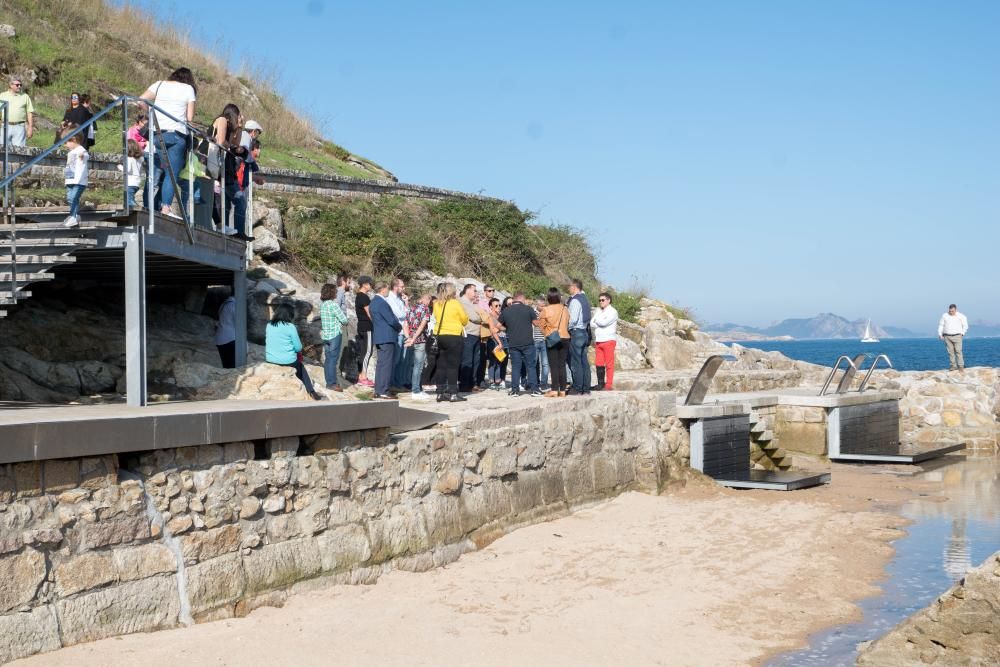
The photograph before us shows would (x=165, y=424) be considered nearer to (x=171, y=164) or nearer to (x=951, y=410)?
(x=171, y=164)

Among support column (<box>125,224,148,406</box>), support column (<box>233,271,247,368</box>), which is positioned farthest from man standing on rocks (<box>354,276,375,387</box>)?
support column (<box>125,224,148,406</box>)

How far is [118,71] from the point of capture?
2320 centimetres

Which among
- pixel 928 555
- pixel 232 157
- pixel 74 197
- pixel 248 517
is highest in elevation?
pixel 232 157

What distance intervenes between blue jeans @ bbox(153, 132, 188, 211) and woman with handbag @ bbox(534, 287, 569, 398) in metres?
5.29

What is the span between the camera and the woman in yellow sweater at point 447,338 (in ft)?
40.3

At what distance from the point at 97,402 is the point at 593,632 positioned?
511cm

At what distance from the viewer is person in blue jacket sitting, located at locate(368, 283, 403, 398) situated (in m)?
11.8

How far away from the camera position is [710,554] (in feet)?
33.8

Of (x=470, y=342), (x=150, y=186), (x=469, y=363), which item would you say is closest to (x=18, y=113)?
(x=150, y=186)

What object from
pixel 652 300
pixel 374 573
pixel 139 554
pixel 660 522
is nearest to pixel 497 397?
pixel 660 522

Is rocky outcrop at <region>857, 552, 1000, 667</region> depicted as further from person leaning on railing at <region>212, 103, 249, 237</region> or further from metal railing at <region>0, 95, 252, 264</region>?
person leaning on railing at <region>212, 103, 249, 237</region>

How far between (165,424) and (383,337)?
5.13 metres

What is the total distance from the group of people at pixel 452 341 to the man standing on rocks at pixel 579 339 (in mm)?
13

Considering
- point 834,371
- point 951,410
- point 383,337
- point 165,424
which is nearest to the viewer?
point 165,424
